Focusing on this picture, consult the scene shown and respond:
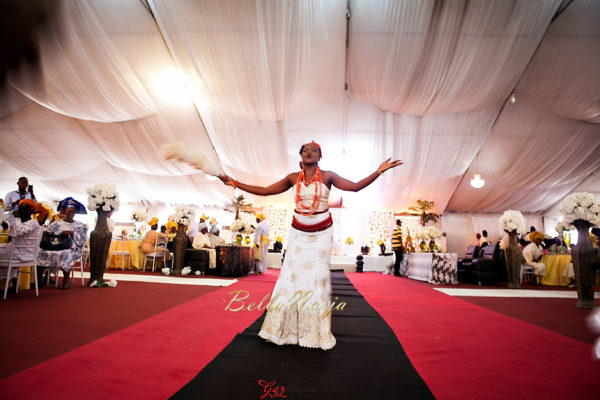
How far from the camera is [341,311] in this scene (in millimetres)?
3840

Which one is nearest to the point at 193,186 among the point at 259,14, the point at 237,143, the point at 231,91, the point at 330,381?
the point at 237,143

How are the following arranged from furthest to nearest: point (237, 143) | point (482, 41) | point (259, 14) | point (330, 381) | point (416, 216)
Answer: point (416, 216) < point (237, 143) < point (482, 41) < point (259, 14) < point (330, 381)

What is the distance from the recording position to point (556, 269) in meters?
8.27

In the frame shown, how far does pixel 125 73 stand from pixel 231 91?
7.88 feet

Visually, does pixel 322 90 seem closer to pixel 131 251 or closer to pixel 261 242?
pixel 261 242

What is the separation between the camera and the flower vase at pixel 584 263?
13.6 feet

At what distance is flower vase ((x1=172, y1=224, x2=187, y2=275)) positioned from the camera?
7.77m

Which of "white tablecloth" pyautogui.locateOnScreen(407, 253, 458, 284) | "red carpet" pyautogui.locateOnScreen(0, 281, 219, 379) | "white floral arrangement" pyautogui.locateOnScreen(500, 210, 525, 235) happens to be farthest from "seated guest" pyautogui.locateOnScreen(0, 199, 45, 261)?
"white floral arrangement" pyautogui.locateOnScreen(500, 210, 525, 235)

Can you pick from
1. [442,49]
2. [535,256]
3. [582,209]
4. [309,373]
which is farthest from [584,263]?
[535,256]

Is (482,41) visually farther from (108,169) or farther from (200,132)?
(108,169)

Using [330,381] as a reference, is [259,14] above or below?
above

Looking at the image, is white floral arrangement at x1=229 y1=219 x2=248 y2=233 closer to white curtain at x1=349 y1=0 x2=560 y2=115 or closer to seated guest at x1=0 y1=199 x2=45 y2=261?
white curtain at x1=349 y1=0 x2=560 y2=115

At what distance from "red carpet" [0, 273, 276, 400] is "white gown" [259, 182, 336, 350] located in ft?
1.40

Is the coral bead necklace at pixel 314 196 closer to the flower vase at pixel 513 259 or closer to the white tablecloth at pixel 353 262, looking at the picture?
the flower vase at pixel 513 259
